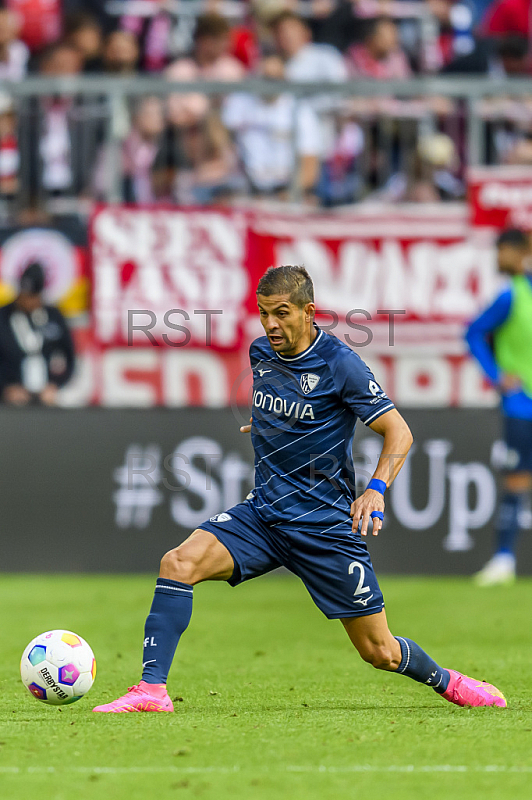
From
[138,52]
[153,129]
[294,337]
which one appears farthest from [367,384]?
[138,52]

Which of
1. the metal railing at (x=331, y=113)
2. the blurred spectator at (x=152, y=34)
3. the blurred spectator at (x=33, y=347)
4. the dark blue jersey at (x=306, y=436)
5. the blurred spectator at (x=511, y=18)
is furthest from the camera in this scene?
the blurred spectator at (x=511, y=18)

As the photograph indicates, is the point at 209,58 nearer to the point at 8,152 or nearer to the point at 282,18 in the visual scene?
the point at 282,18

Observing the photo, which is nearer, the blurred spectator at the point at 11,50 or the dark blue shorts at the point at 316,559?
the dark blue shorts at the point at 316,559

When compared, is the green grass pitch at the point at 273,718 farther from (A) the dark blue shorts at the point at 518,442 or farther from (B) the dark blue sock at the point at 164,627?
(A) the dark blue shorts at the point at 518,442

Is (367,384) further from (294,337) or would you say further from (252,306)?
(252,306)

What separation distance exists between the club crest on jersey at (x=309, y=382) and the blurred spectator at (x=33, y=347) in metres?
6.77

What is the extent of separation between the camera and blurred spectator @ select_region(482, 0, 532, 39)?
13977mm

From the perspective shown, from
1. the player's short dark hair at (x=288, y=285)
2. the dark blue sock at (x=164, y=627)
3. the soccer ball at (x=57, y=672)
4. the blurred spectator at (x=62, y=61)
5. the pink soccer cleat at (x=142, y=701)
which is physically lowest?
the pink soccer cleat at (x=142, y=701)

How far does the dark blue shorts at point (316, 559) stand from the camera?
5.37 m

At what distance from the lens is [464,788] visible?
159 inches

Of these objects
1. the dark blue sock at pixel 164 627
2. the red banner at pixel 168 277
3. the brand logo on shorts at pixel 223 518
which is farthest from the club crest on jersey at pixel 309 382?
the red banner at pixel 168 277

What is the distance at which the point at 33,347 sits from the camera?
11906 mm

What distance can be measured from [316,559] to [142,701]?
0.98m

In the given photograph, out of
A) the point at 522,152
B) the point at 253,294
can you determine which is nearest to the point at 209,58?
the point at 253,294
